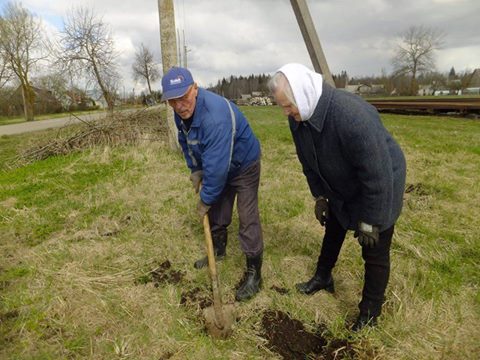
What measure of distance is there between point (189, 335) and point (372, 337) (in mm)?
1210

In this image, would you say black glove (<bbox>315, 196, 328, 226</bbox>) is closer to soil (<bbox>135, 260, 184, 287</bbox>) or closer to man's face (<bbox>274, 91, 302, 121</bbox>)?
man's face (<bbox>274, 91, 302, 121</bbox>)

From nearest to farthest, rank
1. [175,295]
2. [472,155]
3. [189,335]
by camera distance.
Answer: [189,335], [175,295], [472,155]

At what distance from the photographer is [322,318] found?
2469 millimetres

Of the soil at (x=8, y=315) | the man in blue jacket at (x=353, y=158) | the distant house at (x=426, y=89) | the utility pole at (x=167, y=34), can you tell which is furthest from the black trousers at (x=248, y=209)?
the distant house at (x=426, y=89)

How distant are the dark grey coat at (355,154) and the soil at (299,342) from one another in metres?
0.79

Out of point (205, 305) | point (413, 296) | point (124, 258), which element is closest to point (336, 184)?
point (413, 296)

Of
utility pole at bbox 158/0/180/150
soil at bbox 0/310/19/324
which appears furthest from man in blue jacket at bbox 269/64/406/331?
utility pole at bbox 158/0/180/150

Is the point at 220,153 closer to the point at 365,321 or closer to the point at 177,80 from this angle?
the point at 177,80

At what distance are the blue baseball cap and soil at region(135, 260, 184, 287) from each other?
1.60 meters

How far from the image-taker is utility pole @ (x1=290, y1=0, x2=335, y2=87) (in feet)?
13.0

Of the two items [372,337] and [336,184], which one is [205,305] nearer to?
[372,337]

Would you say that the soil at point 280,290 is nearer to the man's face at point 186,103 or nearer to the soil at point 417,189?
the man's face at point 186,103

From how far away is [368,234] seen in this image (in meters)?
1.97

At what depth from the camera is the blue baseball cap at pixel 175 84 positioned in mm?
2266
